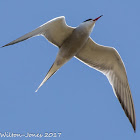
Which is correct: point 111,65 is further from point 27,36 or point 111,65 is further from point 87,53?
point 27,36

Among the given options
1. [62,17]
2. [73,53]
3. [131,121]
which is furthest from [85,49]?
[131,121]

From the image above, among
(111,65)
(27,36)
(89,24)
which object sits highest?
(89,24)

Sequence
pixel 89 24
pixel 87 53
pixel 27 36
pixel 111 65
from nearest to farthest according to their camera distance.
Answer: pixel 27 36 < pixel 89 24 < pixel 87 53 < pixel 111 65

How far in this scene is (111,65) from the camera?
8.25 meters

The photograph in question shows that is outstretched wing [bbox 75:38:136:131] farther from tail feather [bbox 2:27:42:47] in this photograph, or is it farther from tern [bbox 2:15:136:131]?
tail feather [bbox 2:27:42:47]

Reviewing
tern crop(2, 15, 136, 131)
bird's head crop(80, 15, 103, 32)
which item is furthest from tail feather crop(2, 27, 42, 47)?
bird's head crop(80, 15, 103, 32)

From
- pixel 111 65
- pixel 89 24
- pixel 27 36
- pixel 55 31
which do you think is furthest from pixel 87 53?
pixel 27 36

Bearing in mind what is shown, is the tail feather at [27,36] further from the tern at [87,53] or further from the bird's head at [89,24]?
the bird's head at [89,24]

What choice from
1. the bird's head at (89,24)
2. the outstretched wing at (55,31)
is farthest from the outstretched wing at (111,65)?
the outstretched wing at (55,31)

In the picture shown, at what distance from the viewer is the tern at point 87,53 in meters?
7.49

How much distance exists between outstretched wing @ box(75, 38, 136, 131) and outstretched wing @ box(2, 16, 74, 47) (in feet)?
1.85

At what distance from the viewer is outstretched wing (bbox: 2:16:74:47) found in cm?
730

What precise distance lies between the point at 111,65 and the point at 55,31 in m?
1.55

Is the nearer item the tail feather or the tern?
the tail feather
